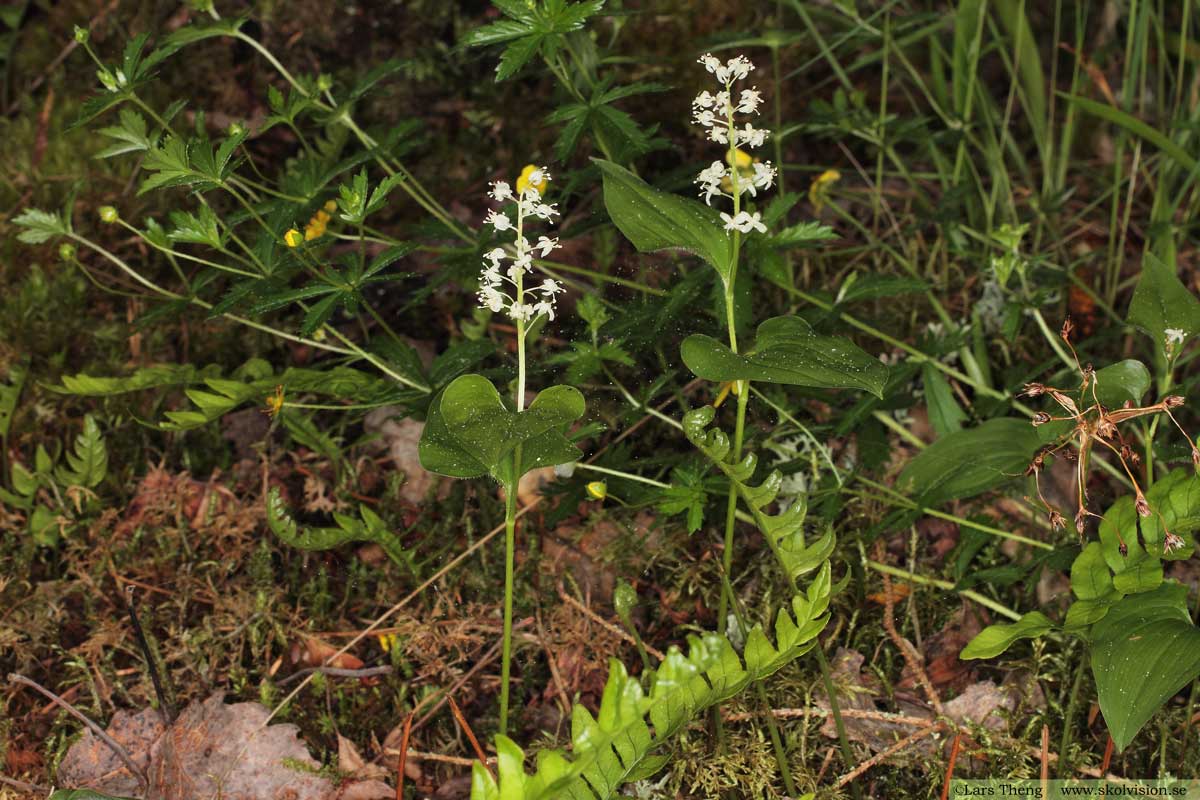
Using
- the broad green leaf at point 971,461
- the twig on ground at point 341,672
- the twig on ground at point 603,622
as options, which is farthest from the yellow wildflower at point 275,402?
the broad green leaf at point 971,461

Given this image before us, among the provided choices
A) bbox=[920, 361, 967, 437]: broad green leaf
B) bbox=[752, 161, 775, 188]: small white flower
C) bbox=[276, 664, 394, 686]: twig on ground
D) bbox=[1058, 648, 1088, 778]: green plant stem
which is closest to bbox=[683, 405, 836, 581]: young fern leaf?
bbox=[752, 161, 775, 188]: small white flower

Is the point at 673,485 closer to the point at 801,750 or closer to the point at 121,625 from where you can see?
the point at 801,750

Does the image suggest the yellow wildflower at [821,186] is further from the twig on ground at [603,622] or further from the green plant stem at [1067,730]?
the green plant stem at [1067,730]

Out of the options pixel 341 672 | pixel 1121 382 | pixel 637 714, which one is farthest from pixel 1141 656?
pixel 341 672

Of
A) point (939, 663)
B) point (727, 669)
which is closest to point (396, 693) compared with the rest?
point (727, 669)

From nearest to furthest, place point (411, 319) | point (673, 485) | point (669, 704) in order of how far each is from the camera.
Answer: point (669, 704) < point (673, 485) < point (411, 319)

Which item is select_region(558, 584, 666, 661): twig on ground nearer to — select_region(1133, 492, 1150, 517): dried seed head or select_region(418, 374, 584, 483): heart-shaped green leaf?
select_region(418, 374, 584, 483): heart-shaped green leaf
